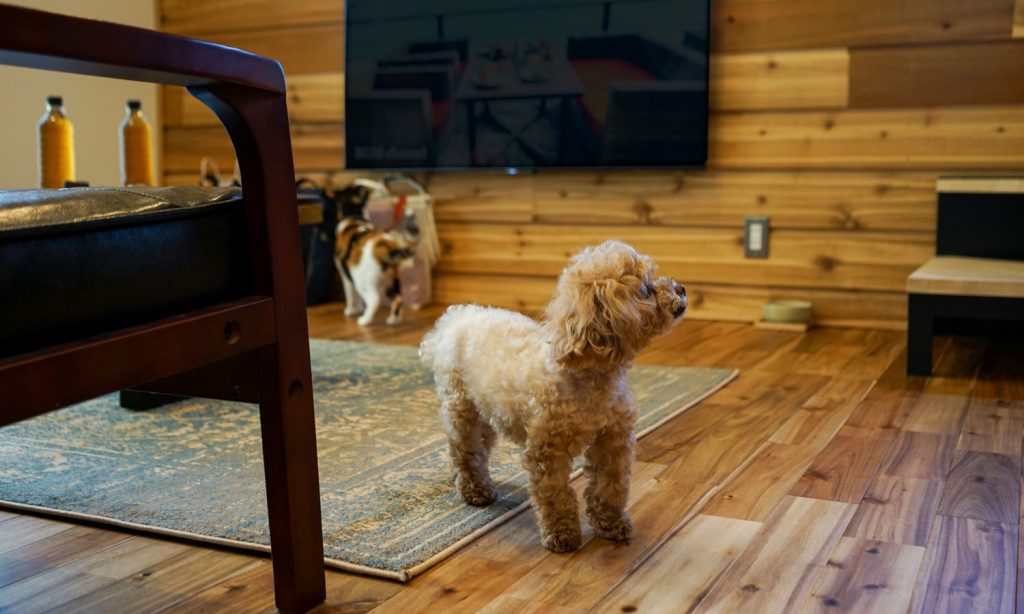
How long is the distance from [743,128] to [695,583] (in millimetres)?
2527

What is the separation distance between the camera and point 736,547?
156cm

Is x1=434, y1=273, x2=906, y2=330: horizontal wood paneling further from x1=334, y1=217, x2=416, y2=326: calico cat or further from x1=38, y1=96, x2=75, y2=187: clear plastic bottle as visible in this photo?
x1=38, y1=96, x2=75, y2=187: clear plastic bottle

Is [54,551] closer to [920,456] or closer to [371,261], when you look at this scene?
[920,456]

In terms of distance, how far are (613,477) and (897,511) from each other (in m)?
0.52

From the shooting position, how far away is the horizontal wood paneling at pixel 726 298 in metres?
3.55

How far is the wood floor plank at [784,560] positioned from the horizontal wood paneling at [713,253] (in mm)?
1956

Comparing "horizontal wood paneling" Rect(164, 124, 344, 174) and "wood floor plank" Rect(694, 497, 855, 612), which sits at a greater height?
"horizontal wood paneling" Rect(164, 124, 344, 174)

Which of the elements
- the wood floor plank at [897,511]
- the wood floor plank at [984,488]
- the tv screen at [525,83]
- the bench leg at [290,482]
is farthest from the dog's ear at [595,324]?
the tv screen at [525,83]

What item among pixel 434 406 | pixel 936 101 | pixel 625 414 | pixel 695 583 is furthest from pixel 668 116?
pixel 695 583

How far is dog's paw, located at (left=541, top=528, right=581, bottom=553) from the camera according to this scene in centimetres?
156

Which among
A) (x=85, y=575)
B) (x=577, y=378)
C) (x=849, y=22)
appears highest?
(x=849, y=22)

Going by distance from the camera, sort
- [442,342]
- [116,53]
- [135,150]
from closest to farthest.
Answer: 1. [116,53]
2. [442,342]
3. [135,150]

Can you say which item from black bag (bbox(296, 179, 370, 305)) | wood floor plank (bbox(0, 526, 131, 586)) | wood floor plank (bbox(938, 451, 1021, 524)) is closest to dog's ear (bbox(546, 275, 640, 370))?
wood floor plank (bbox(938, 451, 1021, 524))

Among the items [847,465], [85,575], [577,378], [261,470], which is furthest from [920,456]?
[85,575]
